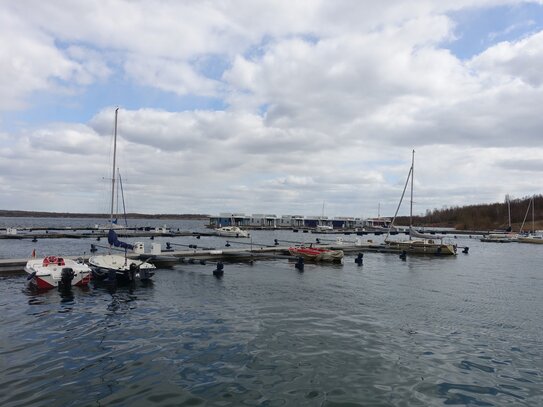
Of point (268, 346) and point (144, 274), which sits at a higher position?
point (144, 274)

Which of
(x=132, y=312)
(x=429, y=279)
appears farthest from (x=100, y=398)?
(x=429, y=279)

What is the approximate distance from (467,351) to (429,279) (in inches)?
810

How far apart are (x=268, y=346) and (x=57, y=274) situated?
17015mm

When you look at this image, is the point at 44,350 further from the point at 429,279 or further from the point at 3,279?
the point at 429,279

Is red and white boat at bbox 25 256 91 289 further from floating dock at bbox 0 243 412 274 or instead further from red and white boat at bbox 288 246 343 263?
red and white boat at bbox 288 246 343 263

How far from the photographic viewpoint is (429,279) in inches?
1374

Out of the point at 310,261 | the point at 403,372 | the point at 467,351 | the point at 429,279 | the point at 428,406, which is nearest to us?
the point at 428,406

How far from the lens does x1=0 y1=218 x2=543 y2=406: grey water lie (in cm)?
1138

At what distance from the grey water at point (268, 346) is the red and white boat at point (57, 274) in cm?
84

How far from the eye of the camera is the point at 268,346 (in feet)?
50.3

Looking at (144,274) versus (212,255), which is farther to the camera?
(212,255)

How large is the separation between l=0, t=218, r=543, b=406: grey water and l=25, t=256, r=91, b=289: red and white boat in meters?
0.84

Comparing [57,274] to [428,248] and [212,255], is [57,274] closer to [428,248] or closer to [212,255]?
[212,255]

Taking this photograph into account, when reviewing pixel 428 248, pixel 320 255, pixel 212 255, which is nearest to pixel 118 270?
pixel 212 255
